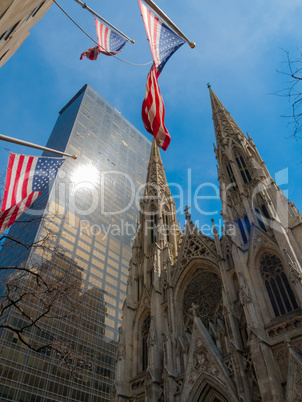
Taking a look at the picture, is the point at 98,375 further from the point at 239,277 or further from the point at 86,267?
the point at 239,277

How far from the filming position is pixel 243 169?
29188 mm

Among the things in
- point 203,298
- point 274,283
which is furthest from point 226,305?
point 203,298

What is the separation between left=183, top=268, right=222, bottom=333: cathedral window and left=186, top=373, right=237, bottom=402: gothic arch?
4.17m

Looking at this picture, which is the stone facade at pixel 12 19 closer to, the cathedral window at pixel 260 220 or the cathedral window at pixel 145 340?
the cathedral window at pixel 260 220

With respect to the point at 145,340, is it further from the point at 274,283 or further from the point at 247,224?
the point at 247,224

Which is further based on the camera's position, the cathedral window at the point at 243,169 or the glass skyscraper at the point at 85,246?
the glass skyscraper at the point at 85,246

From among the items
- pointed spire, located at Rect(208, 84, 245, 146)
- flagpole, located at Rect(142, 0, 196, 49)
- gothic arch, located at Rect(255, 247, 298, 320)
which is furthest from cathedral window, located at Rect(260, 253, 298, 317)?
pointed spire, located at Rect(208, 84, 245, 146)

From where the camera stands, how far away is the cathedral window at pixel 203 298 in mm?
22875

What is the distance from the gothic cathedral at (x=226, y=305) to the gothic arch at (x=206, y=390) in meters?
0.05

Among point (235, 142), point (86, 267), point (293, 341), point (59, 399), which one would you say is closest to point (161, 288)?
point (293, 341)

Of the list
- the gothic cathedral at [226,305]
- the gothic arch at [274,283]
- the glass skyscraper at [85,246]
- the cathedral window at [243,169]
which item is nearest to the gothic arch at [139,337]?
the gothic cathedral at [226,305]

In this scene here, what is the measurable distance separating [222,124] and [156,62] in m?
25.6

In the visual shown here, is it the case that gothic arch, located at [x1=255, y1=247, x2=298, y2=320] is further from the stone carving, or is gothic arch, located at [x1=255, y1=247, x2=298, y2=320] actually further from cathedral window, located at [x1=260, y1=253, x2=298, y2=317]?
the stone carving

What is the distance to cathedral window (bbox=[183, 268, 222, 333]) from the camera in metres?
22.9
